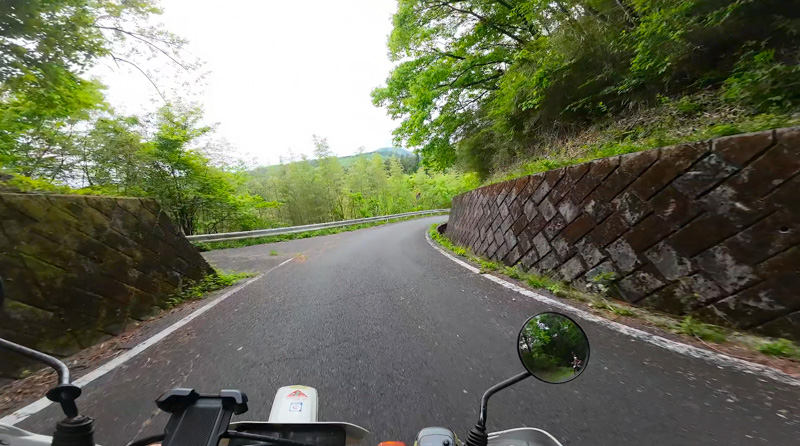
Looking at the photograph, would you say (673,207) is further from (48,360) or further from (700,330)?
(48,360)

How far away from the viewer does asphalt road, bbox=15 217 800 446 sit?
144 cm

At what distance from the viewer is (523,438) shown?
1015 millimetres

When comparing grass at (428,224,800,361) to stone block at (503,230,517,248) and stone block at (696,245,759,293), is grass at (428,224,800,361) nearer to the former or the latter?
stone block at (696,245,759,293)

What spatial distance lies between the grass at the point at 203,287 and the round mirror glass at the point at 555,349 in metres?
4.27

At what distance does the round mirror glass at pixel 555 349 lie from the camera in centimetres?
106

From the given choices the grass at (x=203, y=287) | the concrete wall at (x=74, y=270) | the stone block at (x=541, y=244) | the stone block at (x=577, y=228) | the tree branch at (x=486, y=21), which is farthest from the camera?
the tree branch at (x=486, y=21)

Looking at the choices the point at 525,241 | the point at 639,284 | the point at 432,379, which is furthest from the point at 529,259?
A: the point at 432,379

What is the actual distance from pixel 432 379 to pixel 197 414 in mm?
1372

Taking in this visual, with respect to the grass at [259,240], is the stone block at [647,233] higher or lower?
higher

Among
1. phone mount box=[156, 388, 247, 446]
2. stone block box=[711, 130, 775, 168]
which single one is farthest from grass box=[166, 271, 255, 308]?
stone block box=[711, 130, 775, 168]

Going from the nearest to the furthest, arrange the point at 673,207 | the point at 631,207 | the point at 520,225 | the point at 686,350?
1. the point at 686,350
2. the point at 673,207
3. the point at 631,207
4. the point at 520,225

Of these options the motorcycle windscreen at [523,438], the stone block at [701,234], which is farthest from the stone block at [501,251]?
the motorcycle windscreen at [523,438]

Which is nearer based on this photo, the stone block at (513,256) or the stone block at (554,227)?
the stone block at (554,227)

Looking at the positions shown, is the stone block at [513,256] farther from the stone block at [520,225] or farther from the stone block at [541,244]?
the stone block at [541,244]
